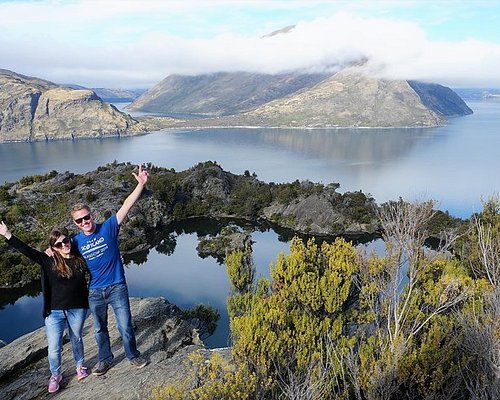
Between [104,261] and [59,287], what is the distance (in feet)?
2.84

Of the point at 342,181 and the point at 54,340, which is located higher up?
the point at 54,340

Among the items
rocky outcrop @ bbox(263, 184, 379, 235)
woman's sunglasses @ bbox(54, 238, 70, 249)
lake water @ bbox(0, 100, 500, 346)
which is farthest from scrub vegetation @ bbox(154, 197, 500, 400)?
rocky outcrop @ bbox(263, 184, 379, 235)

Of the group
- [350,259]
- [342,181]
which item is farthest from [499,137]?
[350,259]

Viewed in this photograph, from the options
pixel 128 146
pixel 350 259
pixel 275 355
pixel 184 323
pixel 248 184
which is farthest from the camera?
pixel 128 146

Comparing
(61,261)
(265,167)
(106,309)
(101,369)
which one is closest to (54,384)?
(101,369)

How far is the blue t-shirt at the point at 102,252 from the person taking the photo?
7.02 meters

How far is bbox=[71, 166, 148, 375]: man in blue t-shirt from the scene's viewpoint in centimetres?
700

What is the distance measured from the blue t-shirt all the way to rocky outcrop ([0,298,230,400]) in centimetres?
211

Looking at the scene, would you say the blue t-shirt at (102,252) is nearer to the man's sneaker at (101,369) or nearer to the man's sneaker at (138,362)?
the man's sneaker at (101,369)

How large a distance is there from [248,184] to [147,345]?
62.7m

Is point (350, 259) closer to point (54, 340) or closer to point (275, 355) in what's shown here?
point (275, 355)

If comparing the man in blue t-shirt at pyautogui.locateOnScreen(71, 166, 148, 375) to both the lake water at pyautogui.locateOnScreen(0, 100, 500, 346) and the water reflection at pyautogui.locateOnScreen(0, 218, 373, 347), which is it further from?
the water reflection at pyautogui.locateOnScreen(0, 218, 373, 347)

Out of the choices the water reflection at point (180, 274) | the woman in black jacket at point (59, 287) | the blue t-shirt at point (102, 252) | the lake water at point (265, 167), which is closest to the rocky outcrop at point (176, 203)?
the water reflection at point (180, 274)

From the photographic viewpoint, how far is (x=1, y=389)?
8.93 meters
